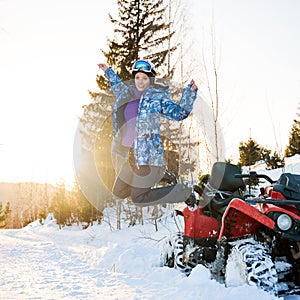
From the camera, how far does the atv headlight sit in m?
2.81

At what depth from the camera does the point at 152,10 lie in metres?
15.3

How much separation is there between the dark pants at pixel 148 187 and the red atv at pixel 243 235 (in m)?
0.28

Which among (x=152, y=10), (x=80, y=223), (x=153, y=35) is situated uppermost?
(x=152, y=10)

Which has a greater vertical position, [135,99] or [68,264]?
[135,99]

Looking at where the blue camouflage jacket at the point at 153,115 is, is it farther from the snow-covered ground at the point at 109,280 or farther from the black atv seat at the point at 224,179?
the snow-covered ground at the point at 109,280

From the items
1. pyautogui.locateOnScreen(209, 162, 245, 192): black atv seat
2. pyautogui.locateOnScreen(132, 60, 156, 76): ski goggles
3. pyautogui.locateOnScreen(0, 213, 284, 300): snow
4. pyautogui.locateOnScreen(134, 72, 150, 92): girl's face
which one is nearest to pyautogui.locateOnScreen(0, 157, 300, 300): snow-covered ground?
pyautogui.locateOnScreen(0, 213, 284, 300): snow

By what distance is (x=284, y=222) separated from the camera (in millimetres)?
2838

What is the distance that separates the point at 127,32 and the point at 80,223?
34.3ft

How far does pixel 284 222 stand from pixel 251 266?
0.46 m

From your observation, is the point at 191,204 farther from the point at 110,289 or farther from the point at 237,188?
the point at 110,289

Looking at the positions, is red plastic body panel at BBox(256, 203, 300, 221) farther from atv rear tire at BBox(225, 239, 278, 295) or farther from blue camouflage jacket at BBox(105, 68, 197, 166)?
blue camouflage jacket at BBox(105, 68, 197, 166)

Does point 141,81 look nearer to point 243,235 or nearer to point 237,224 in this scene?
point 237,224

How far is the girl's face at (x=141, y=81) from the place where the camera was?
4.50 meters

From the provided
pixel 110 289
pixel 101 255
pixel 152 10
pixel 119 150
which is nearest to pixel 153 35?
pixel 152 10
